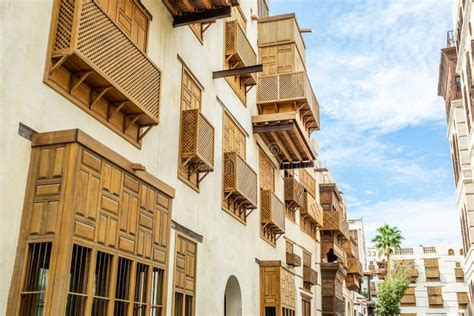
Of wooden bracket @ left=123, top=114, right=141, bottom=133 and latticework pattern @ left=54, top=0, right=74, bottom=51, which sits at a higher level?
latticework pattern @ left=54, top=0, right=74, bottom=51

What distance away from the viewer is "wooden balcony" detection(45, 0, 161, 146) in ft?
26.0

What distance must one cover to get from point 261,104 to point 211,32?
466 cm

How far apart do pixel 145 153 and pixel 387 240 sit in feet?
180

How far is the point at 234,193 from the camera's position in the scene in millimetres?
14867

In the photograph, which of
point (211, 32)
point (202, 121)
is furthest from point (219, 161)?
point (211, 32)

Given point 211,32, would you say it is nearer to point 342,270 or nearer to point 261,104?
point 261,104

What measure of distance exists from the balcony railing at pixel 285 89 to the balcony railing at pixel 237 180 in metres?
3.98

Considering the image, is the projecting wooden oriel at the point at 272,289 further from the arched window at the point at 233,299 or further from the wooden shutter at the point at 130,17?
the wooden shutter at the point at 130,17

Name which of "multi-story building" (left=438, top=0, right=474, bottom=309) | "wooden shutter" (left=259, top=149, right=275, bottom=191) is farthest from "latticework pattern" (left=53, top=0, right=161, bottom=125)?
"multi-story building" (left=438, top=0, right=474, bottom=309)

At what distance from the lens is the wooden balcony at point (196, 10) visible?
12227 mm

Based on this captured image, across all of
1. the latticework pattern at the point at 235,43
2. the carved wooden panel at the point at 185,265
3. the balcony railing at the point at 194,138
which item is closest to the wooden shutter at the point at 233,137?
the latticework pattern at the point at 235,43

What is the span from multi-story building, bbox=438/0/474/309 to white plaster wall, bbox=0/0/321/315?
311 inches

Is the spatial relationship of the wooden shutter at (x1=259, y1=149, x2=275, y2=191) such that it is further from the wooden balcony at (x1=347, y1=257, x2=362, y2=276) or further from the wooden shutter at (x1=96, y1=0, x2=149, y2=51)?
the wooden balcony at (x1=347, y1=257, x2=362, y2=276)

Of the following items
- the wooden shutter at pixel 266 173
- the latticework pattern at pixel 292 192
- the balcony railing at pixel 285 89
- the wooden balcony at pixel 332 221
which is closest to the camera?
the balcony railing at pixel 285 89
